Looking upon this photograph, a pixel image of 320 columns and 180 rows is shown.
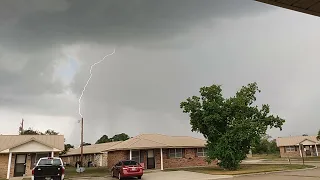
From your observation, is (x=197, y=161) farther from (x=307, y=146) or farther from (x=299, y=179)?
(x=307, y=146)

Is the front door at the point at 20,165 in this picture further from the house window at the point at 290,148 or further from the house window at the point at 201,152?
the house window at the point at 290,148

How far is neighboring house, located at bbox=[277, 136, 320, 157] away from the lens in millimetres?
57469

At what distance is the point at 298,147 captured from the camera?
5875cm

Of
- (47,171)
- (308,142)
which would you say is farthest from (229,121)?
(308,142)

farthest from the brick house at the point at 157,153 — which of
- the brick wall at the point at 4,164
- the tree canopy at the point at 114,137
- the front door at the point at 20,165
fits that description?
the tree canopy at the point at 114,137

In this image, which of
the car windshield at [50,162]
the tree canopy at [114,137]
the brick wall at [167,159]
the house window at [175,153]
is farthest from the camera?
the tree canopy at [114,137]

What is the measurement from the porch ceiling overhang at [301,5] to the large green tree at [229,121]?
23533 mm

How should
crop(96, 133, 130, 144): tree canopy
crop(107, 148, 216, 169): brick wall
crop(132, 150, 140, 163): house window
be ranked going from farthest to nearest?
A: crop(96, 133, 130, 144): tree canopy, crop(132, 150, 140, 163): house window, crop(107, 148, 216, 169): brick wall

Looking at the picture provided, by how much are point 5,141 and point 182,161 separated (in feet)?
67.3

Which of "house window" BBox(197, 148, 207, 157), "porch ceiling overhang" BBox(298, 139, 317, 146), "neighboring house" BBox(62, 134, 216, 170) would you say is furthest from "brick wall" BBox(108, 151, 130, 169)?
"porch ceiling overhang" BBox(298, 139, 317, 146)

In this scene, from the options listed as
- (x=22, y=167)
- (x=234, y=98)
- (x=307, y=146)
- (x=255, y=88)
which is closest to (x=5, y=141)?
(x=22, y=167)

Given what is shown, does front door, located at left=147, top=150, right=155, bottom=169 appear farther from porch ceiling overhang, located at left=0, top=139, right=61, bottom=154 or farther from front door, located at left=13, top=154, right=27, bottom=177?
front door, located at left=13, top=154, right=27, bottom=177

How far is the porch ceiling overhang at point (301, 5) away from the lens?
3393mm

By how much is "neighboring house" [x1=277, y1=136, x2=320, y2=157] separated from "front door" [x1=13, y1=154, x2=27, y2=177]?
5075cm
